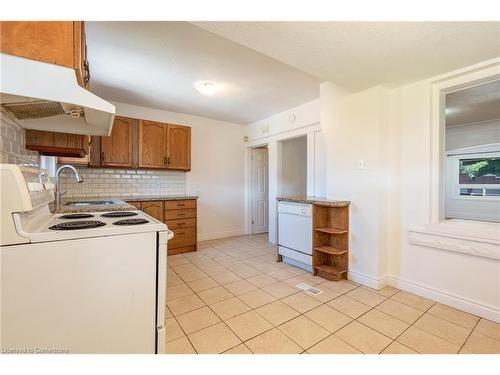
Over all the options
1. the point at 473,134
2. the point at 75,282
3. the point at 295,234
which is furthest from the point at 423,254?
the point at 473,134

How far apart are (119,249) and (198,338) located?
3.26 feet

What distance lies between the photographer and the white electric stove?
95 cm

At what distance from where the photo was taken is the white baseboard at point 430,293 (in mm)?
1954

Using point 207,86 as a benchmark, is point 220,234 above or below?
below

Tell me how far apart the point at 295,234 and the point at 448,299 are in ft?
5.27

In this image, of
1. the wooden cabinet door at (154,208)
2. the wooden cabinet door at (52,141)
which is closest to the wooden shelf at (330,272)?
the wooden cabinet door at (154,208)

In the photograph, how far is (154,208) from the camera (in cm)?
356

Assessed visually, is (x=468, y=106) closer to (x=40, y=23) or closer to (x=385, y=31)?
(x=385, y=31)

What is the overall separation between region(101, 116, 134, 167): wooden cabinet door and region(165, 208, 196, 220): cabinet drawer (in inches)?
38.7

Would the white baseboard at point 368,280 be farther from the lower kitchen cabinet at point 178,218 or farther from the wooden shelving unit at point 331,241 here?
the lower kitchen cabinet at point 178,218

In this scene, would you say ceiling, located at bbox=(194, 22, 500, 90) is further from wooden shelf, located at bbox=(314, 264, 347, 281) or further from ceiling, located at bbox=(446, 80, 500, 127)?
wooden shelf, located at bbox=(314, 264, 347, 281)

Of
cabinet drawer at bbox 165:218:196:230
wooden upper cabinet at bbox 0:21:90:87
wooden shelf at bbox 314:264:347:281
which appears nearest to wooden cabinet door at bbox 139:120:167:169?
cabinet drawer at bbox 165:218:196:230

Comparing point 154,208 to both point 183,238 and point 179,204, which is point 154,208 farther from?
point 183,238

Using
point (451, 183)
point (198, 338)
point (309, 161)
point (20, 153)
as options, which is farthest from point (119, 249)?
→ point (451, 183)
